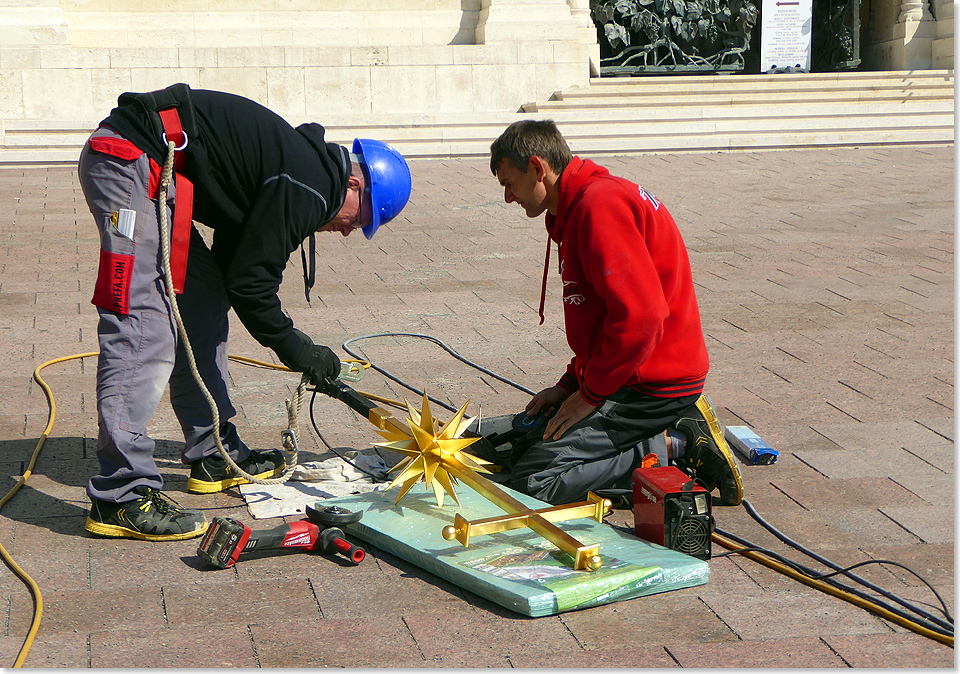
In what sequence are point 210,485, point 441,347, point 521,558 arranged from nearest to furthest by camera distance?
point 521,558, point 210,485, point 441,347

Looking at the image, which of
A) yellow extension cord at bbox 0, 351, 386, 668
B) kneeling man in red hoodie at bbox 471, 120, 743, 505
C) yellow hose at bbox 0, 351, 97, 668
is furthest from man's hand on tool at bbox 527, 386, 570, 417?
yellow hose at bbox 0, 351, 97, 668

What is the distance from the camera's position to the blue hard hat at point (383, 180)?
362cm

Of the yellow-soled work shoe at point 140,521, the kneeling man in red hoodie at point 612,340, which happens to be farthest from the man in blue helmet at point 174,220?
the kneeling man in red hoodie at point 612,340

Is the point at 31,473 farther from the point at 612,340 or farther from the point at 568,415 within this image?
the point at 612,340

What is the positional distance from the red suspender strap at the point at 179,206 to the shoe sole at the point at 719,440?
1.97 m

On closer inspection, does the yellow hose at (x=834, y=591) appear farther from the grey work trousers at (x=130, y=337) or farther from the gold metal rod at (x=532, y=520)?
the grey work trousers at (x=130, y=337)

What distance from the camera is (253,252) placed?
3.35 m

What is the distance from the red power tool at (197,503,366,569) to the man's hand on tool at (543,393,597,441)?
81cm

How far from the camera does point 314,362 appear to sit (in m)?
3.67

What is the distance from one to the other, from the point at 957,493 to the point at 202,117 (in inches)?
121

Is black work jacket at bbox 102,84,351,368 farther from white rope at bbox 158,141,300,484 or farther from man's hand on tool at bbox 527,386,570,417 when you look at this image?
man's hand on tool at bbox 527,386,570,417

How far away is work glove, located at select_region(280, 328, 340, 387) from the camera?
362 cm

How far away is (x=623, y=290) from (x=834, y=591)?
117 centimetres

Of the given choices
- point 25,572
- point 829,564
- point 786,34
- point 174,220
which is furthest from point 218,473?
point 786,34
